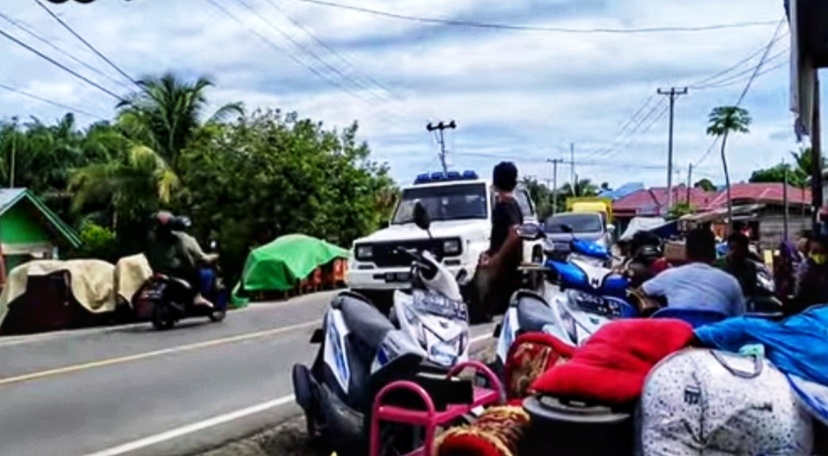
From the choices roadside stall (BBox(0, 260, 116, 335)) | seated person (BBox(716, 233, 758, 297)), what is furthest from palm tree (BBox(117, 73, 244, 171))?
seated person (BBox(716, 233, 758, 297))

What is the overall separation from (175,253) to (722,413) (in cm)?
1318

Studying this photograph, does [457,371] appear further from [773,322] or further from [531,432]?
[773,322]

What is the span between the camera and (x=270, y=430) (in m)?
7.82

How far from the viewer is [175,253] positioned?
52.0 ft

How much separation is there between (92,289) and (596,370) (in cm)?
1434

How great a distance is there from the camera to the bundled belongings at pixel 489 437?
13.1 feet

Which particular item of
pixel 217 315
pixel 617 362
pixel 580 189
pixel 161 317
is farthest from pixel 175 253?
pixel 580 189

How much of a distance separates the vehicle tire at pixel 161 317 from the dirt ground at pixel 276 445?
789cm

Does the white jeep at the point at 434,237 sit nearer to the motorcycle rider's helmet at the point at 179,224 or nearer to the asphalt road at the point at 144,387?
the asphalt road at the point at 144,387

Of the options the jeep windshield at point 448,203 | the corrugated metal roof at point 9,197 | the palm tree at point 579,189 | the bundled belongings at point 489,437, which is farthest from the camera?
the palm tree at point 579,189

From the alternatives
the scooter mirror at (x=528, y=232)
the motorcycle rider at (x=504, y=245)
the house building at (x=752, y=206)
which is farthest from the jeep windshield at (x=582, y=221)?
the scooter mirror at (x=528, y=232)

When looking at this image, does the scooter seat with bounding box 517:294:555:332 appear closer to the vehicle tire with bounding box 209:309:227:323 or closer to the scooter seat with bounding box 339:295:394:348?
the scooter seat with bounding box 339:295:394:348

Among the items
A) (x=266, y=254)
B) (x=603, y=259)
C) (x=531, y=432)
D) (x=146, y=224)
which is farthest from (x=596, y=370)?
(x=146, y=224)

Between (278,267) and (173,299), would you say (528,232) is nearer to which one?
→ (173,299)
